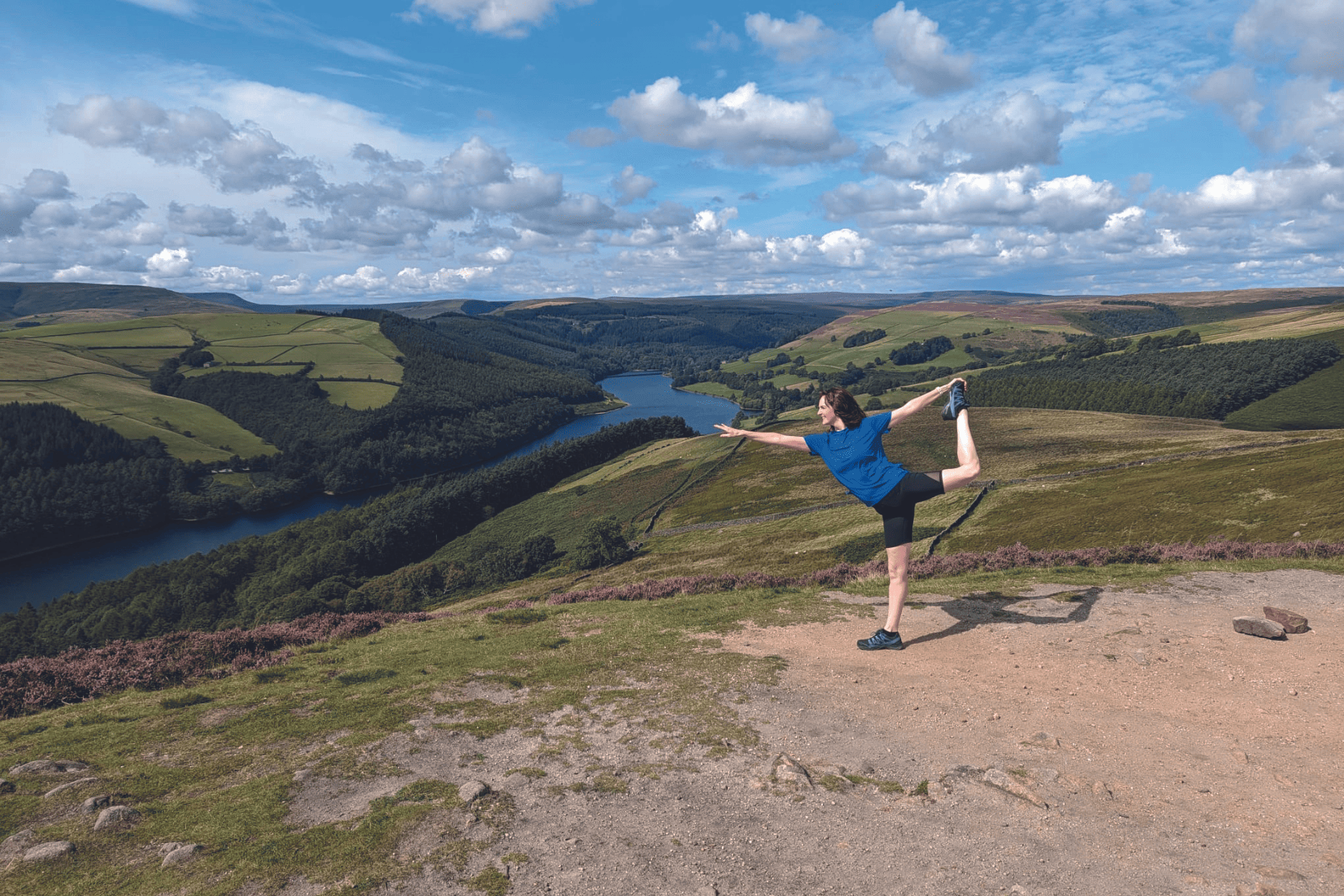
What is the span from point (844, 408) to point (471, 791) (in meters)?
8.55

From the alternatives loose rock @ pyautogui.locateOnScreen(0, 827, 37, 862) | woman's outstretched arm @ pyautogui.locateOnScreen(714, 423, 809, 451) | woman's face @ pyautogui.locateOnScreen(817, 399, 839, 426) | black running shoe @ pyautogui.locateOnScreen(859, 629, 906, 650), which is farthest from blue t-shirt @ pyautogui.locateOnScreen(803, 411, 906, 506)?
loose rock @ pyautogui.locateOnScreen(0, 827, 37, 862)

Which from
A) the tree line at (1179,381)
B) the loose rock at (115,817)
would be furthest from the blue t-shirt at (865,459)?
the tree line at (1179,381)

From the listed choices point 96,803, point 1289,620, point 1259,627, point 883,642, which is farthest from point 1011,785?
point 96,803

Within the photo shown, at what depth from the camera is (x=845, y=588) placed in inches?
785

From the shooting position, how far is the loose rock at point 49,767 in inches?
373

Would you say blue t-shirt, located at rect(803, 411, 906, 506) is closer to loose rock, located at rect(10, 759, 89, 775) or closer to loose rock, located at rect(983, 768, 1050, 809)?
loose rock, located at rect(983, 768, 1050, 809)

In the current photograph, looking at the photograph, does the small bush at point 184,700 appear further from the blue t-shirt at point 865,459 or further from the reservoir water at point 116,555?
the reservoir water at point 116,555

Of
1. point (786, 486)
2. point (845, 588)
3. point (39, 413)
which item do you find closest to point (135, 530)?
point (39, 413)

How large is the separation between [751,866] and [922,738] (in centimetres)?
409

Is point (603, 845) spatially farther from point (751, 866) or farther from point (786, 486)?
point (786, 486)

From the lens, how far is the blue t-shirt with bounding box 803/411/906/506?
11797 mm

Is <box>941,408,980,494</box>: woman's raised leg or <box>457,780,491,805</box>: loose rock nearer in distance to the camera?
<box>457,780,491,805</box>: loose rock

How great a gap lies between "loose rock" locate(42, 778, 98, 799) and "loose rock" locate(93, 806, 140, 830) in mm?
1056

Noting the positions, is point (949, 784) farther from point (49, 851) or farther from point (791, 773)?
Result: point (49, 851)
